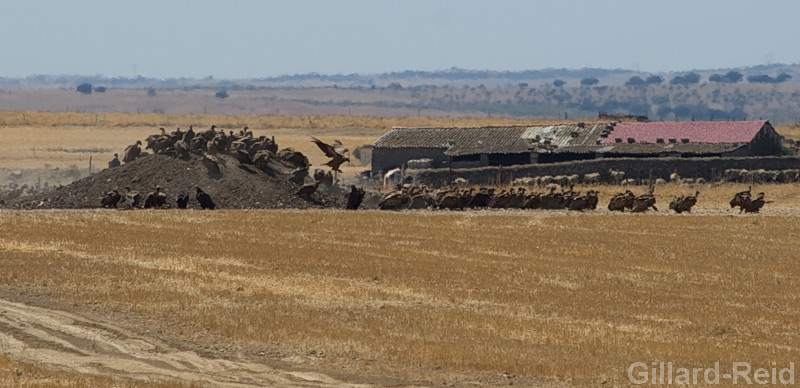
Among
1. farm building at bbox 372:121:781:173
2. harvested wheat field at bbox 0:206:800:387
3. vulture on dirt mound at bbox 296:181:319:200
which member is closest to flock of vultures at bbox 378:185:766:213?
vulture on dirt mound at bbox 296:181:319:200

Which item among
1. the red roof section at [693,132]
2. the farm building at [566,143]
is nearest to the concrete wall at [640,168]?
the farm building at [566,143]

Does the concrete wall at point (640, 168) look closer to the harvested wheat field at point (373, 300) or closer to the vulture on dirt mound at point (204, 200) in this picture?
the vulture on dirt mound at point (204, 200)

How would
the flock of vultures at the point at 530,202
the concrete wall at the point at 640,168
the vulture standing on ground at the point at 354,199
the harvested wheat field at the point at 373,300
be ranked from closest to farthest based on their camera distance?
the harvested wheat field at the point at 373,300, the vulture standing on ground at the point at 354,199, the flock of vultures at the point at 530,202, the concrete wall at the point at 640,168

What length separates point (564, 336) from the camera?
24.0 m

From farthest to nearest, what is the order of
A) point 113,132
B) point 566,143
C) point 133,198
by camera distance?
point 113,132 < point 566,143 < point 133,198

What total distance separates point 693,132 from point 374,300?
193ft

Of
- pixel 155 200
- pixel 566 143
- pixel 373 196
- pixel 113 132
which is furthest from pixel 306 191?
pixel 113 132

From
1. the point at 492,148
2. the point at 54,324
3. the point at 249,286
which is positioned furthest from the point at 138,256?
the point at 492,148

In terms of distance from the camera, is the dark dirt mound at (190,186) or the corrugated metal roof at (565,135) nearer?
the dark dirt mound at (190,186)

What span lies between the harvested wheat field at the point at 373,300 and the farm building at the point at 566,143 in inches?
1476

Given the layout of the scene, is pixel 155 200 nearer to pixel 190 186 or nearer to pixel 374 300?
pixel 190 186

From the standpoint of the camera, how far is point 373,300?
27.5 metres

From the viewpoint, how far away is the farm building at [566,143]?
79.5m

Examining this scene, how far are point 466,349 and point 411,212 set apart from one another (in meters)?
24.9
